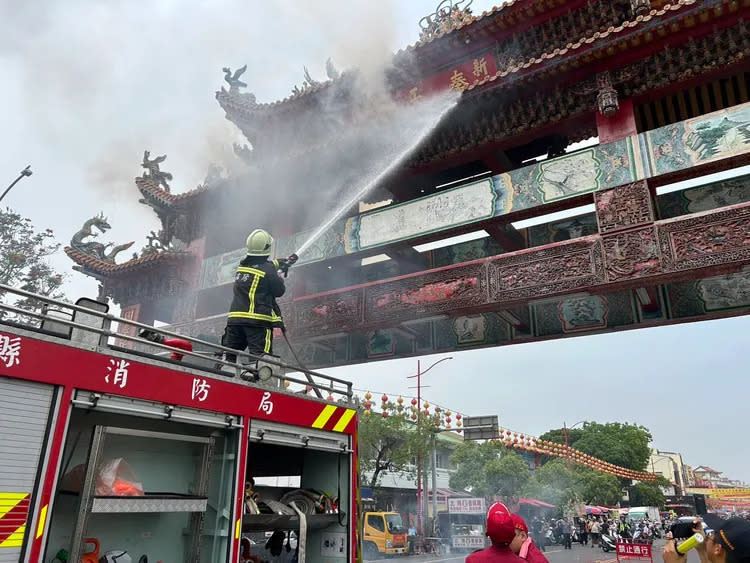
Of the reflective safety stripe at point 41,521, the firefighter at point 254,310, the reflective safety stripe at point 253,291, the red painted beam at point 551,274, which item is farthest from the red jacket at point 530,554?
the red painted beam at point 551,274

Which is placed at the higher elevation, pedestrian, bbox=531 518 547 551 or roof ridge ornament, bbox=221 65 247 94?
roof ridge ornament, bbox=221 65 247 94

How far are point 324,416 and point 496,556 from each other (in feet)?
8.02

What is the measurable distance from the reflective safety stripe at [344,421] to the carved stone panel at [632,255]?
5290 millimetres

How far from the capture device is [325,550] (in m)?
5.07

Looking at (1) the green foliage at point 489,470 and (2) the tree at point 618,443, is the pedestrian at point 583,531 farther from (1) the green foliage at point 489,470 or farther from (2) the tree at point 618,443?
(2) the tree at point 618,443

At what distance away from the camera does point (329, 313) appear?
11.3 metres

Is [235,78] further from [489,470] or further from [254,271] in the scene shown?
[489,470]

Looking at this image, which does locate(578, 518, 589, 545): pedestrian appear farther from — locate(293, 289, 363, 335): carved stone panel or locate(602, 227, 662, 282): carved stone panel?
locate(602, 227, 662, 282): carved stone panel

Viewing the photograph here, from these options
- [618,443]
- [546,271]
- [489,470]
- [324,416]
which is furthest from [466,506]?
[618,443]

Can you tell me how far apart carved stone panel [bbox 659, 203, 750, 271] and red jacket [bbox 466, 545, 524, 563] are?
6.63 meters

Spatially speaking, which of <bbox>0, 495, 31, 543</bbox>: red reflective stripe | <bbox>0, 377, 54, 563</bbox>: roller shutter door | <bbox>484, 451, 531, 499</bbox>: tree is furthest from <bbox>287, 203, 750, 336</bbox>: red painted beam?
<bbox>484, 451, 531, 499</bbox>: tree

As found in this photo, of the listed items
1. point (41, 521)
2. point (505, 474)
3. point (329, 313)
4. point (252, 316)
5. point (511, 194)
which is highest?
point (511, 194)

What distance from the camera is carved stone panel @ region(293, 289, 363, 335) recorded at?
11.0m

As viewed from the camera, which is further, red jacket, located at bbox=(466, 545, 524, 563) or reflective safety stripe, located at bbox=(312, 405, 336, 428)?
reflective safety stripe, located at bbox=(312, 405, 336, 428)
